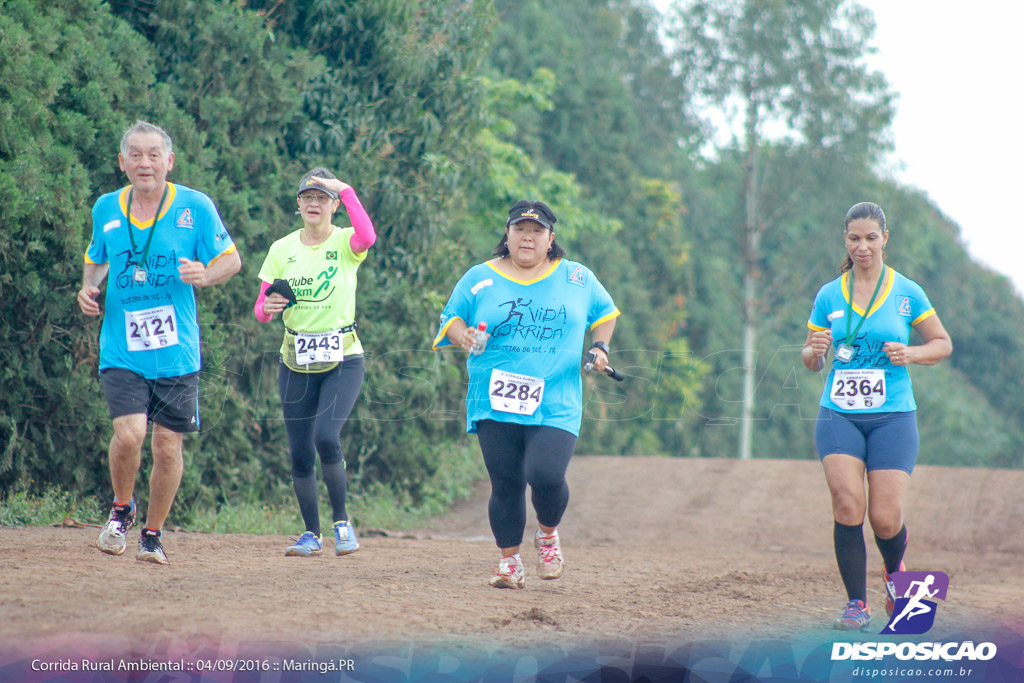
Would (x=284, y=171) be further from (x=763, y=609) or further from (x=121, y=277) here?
(x=763, y=609)

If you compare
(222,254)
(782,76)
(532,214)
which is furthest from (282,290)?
(782,76)

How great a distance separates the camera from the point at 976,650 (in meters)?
4.80

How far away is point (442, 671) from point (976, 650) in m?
2.74

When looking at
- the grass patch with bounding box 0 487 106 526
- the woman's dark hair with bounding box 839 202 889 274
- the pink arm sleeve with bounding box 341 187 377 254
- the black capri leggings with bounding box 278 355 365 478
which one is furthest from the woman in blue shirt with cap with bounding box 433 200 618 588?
the grass patch with bounding box 0 487 106 526

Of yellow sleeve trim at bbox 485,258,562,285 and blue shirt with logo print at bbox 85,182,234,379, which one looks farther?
yellow sleeve trim at bbox 485,258,562,285

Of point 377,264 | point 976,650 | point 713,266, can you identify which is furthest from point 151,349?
point 713,266

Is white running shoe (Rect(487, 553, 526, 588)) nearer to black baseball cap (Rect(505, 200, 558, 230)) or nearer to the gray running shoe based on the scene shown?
black baseball cap (Rect(505, 200, 558, 230))

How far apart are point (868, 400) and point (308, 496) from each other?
3.72 meters

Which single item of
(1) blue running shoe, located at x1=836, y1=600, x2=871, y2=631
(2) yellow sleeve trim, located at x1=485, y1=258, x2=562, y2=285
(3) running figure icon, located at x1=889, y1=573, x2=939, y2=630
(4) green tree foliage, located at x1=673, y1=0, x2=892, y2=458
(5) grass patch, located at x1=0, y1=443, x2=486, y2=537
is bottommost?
(5) grass patch, located at x1=0, y1=443, x2=486, y2=537

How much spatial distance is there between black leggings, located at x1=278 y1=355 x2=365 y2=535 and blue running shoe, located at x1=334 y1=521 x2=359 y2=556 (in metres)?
0.33

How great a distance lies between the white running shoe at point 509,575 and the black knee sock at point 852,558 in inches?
72.0

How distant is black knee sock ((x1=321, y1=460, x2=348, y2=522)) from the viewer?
665cm

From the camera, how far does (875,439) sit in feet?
17.5

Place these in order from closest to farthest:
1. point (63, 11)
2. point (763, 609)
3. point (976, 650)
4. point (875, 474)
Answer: point (976, 650), point (875, 474), point (763, 609), point (63, 11)
